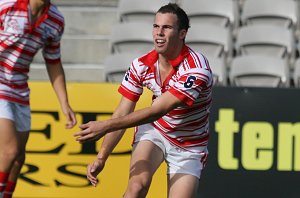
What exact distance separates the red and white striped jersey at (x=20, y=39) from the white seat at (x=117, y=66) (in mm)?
3072

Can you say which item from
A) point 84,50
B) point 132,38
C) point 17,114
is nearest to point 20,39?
point 17,114

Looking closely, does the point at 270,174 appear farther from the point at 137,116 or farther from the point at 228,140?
the point at 137,116

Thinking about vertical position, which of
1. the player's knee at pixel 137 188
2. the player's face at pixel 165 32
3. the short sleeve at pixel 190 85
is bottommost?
the player's knee at pixel 137 188

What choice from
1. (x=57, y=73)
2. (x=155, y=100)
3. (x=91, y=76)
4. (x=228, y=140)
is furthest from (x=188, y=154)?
(x=91, y=76)

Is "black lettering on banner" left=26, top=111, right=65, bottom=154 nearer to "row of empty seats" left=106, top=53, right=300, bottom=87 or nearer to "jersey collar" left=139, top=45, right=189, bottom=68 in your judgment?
"row of empty seats" left=106, top=53, right=300, bottom=87

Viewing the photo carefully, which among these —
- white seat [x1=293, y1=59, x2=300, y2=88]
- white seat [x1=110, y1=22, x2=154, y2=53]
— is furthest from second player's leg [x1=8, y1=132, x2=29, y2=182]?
white seat [x1=110, y1=22, x2=154, y2=53]

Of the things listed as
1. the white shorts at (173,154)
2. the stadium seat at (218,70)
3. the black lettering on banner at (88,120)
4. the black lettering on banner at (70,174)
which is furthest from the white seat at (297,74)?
the white shorts at (173,154)

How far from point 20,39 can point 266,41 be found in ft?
14.2

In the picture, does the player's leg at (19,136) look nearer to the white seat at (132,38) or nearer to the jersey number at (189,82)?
the jersey number at (189,82)

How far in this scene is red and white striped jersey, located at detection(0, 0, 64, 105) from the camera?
6.00 m

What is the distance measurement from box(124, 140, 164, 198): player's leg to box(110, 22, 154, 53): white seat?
4.42 metres

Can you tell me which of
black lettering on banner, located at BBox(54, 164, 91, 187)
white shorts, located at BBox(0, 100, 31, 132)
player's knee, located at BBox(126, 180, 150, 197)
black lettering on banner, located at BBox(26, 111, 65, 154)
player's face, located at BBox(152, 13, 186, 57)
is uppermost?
player's face, located at BBox(152, 13, 186, 57)

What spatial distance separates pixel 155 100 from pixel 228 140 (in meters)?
2.64

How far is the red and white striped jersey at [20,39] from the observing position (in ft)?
19.7
